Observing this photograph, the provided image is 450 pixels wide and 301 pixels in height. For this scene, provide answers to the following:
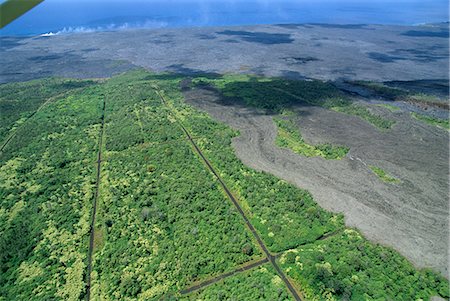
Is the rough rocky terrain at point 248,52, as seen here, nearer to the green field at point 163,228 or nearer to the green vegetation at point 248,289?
the green field at point 163,228

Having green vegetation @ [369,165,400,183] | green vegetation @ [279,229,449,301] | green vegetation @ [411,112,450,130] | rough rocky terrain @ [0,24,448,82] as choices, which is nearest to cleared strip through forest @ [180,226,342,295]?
green vegetation @ [279,229,449,301]

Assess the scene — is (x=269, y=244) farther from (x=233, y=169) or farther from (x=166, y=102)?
(x=166, y=102)

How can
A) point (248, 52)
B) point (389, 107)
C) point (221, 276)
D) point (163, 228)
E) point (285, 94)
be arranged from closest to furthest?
point (221, 276), point (163, 228), point (389, 107), point (285, 94), point (248, 52)

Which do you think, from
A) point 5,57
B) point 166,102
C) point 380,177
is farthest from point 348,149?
point 5,57

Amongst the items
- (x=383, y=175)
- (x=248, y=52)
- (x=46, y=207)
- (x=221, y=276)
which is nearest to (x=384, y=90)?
(x=383, y=175)

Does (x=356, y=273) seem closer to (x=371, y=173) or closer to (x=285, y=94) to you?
(x=371, y=173)

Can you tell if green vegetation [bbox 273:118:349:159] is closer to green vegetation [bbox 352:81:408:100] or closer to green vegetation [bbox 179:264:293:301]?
green vegetation [bbox 179:264:293:301]

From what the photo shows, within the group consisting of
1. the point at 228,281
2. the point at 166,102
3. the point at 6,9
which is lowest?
the point at 228,281
